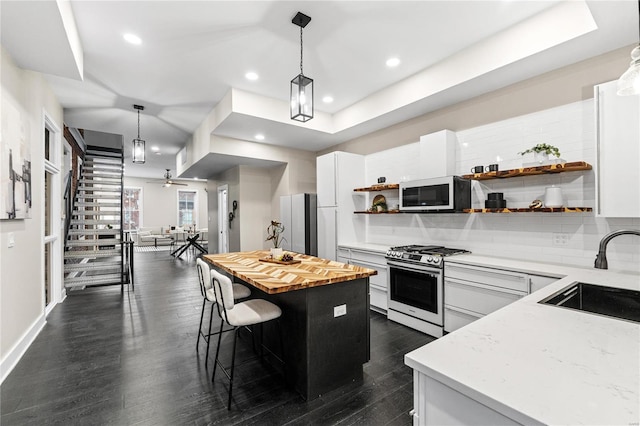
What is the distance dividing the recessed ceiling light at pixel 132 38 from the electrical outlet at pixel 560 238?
464cm

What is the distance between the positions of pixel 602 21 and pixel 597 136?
863mm

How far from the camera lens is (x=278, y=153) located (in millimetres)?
5992

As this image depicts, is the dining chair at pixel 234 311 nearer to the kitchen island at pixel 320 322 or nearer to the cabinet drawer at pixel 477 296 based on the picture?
the kitchen island at pixel 320 322

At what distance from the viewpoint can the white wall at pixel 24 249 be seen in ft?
8.21

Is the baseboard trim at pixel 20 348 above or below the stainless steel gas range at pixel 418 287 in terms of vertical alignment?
below

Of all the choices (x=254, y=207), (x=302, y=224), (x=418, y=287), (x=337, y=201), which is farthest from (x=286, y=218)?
(x=418, y=287)

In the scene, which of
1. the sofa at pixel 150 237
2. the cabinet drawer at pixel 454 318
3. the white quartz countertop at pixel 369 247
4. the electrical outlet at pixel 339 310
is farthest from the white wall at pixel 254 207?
the sofa at pixel 150 237

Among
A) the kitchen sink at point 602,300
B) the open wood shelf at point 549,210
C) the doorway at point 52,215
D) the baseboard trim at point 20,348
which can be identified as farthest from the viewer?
the doorway at point 52,215

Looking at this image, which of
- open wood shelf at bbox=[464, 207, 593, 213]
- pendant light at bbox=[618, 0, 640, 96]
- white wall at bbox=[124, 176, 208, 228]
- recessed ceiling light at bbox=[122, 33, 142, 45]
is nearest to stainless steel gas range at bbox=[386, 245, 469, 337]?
open wood shelf at bbox=[464, 207, 593, 213]

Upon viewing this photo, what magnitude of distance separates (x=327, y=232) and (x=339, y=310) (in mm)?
2619

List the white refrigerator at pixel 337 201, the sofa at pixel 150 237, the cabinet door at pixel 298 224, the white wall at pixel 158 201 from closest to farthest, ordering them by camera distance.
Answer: the white refrigerator at pixel 337 201, the cabinet door at pixel 298 224, the sofa at pixel 150 237, the white wall at pixel 158 201

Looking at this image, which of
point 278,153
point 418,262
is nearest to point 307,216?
point 278,153

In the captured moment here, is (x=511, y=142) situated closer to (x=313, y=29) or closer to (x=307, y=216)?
(x=313, y=29)

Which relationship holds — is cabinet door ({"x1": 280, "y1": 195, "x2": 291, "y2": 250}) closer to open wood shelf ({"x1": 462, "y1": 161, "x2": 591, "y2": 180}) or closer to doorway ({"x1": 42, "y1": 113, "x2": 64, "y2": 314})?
open wood shelf ({"x1": 462, "y1": 161, "x2": 591, "y2": 180})
